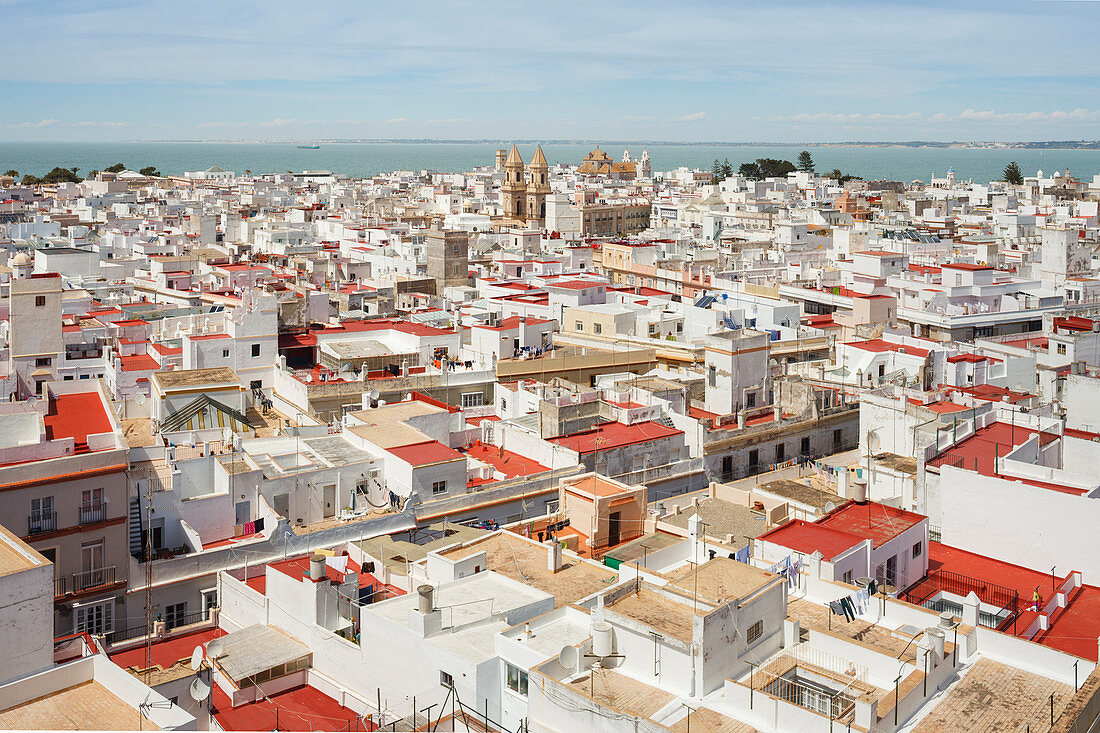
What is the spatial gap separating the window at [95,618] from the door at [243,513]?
2.60m

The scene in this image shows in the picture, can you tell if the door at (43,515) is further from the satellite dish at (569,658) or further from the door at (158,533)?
the satellite dish at (569,658)

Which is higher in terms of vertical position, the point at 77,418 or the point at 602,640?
the point at 77,418

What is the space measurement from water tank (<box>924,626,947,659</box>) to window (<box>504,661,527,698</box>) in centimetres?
407

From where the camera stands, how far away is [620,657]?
11.2m

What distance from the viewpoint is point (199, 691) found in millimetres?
10789

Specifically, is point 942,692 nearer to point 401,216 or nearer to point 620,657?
point 620,657

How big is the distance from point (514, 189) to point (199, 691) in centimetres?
6690

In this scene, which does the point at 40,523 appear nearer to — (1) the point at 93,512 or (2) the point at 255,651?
(1) the point at 93,512

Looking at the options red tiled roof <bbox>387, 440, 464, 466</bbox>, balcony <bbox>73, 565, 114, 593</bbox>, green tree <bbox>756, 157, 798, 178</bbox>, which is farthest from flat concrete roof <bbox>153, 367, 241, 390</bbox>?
green tree <bbox>756, 157, 798, 178</bbox>

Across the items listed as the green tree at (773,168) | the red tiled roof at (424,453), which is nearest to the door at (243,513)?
the red tiled roof at (424,453)

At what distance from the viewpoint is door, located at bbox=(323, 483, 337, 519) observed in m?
17.6

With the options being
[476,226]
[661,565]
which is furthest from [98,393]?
[476,226]

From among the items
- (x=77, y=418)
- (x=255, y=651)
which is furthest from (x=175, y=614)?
(x=77, y=418)

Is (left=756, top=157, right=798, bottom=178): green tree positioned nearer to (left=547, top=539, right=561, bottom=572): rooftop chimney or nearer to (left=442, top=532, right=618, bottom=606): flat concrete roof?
(left=442, top=532, right=618, bottom=606): flat concrete roof
